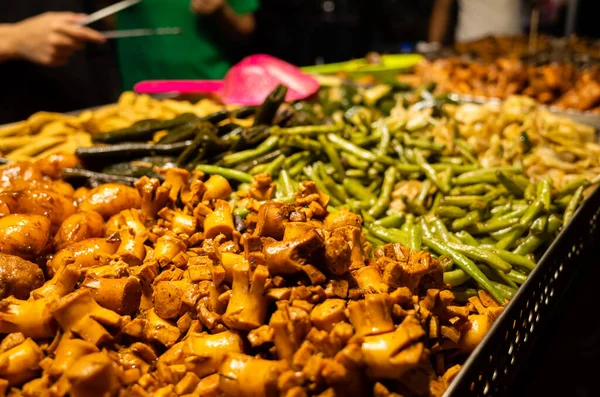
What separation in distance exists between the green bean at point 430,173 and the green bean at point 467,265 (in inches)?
23.3

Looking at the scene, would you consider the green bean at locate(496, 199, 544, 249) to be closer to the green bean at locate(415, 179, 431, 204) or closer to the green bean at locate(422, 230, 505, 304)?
the green bean at locate(422, 230, 505, 304)

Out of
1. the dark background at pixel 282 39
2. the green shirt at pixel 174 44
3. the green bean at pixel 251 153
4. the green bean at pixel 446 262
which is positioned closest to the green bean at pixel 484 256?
the green bean at pixel 446 262

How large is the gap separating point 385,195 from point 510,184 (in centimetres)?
74

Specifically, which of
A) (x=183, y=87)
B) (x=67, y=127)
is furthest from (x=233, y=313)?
(x=183, y=87)

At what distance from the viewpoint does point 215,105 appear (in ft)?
15.0

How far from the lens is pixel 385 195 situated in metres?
2.82

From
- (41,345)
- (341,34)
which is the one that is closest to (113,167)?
(41,345)

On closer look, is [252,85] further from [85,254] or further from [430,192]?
[85,254]

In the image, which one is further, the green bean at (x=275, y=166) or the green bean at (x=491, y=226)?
the green bean at (x=275, y=166)

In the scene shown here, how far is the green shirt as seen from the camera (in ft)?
19.7

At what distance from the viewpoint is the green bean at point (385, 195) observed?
2.70 metres

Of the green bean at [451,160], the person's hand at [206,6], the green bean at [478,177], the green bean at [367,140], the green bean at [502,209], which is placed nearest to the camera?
the green bean at [502,209]

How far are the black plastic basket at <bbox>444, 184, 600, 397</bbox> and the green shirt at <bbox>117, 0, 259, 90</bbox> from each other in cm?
498

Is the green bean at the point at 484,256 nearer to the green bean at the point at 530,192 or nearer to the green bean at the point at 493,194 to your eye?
the green bean at the point at 493,194
